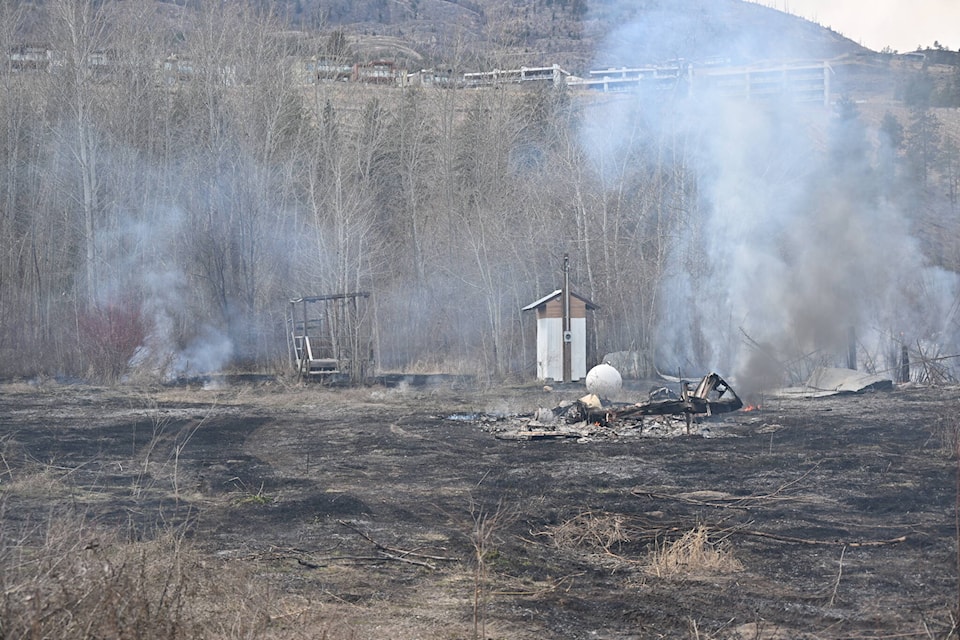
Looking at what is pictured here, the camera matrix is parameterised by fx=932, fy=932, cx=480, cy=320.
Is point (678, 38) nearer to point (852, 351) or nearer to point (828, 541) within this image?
point (852, 351)

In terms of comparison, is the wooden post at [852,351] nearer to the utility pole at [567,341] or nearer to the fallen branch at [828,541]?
the utility pole at [567,341]

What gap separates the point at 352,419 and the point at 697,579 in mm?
13679

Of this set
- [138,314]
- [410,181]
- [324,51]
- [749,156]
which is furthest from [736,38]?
[138,314]

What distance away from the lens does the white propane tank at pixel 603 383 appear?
76.6 ft

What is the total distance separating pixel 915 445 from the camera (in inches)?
591

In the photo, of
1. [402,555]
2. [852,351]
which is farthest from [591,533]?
[852,351]

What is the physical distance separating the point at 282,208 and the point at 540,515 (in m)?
30.6

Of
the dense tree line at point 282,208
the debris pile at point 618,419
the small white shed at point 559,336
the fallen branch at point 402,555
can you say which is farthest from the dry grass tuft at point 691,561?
the dense tree line at point 282,208

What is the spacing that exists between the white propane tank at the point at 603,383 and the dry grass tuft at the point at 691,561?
48.8 feet

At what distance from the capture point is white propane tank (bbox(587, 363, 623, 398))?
23344 millimetres

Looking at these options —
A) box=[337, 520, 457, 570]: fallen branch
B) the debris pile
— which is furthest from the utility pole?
box=[337, 520, 457, 570]: fallen branch

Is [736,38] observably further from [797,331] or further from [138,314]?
[138,314]

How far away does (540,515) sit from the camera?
10.5 meters

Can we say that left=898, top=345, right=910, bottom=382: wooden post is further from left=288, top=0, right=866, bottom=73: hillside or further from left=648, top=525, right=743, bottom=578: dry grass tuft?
left=648, top=525, right=743, bottom=578: dry grass tuft
